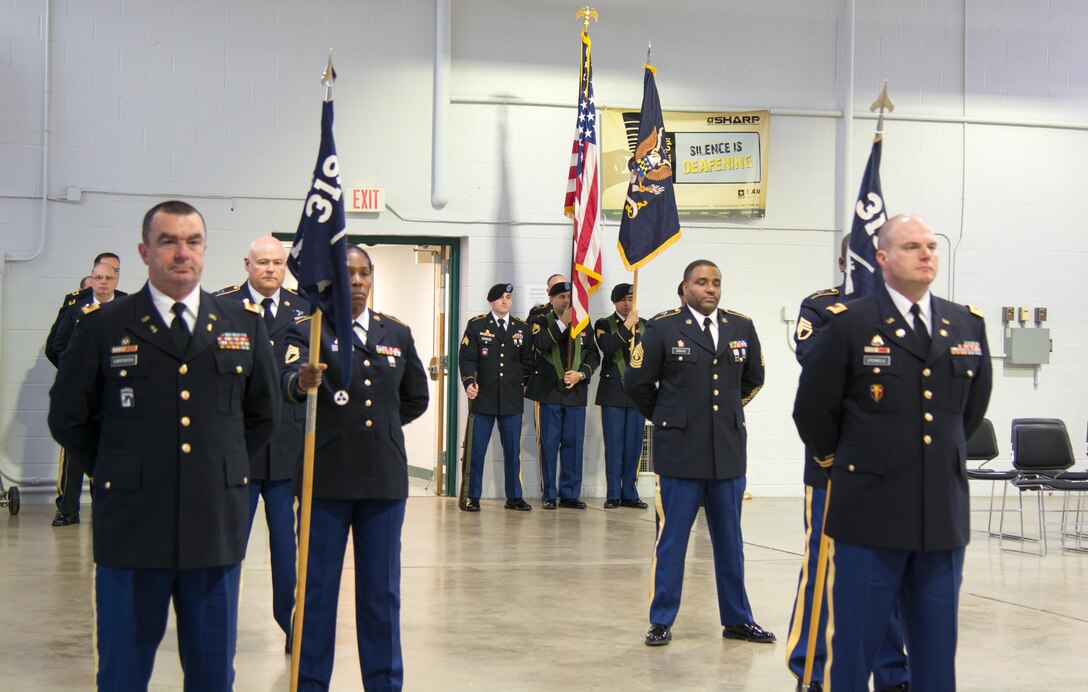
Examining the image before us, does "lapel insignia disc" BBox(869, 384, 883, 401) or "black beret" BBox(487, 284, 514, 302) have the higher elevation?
"black beret" BBox(487, 284, 514, 302)

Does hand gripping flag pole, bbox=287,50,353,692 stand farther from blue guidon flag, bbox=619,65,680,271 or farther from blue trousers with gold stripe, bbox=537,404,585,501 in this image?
blue trousers with gold stripe, bbox=537,404,585,501

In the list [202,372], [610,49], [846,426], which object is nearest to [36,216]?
[610,49]

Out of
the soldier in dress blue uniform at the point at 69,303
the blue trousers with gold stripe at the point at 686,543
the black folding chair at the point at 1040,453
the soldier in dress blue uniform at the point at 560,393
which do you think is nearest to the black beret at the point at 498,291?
the soldier in dress blue uniform at the point at 560,393

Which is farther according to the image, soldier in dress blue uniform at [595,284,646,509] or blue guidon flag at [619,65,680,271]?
soldier in dress blue uniform at [595,284,646,509]

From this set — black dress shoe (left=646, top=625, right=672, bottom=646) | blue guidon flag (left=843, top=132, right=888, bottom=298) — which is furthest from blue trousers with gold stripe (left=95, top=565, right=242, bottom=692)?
blue guidon flag (left=843, top=132, right=888, bottom=298)

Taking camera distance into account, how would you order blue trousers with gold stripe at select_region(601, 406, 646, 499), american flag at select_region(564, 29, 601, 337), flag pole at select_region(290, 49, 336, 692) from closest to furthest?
flag pole at select_region(290, 49, 336, 692) < american flag at select_region(564, 29, 601, 337) < blue trousers with gold stripe at select_region(601, 406, 646, 499)

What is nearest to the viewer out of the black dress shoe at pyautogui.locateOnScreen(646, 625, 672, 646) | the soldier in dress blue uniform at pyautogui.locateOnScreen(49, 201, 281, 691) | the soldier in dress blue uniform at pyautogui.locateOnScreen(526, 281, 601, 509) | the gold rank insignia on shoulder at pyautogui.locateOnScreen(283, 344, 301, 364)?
Answer: the soldier in dress blue uniform at pyautogui.locateOnScreen(49, 201, 281, 691)

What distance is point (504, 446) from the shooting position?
33.8ft

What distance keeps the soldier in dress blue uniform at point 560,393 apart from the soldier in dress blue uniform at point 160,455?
282 inches

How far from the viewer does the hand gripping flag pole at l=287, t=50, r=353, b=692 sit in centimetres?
394

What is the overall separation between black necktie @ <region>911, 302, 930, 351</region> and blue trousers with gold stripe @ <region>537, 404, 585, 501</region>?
6950mm

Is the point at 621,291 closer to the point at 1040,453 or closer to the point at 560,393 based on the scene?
the point at 560,393

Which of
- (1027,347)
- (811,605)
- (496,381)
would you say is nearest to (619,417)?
(496,381)

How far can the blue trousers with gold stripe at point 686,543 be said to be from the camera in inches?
214
